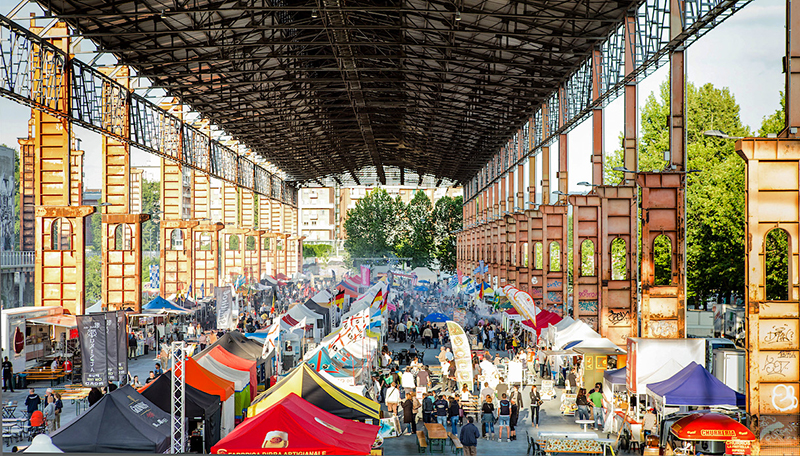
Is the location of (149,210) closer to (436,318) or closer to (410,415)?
(436,318)

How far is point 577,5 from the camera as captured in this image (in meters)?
24.4

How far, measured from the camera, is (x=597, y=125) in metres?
29.4

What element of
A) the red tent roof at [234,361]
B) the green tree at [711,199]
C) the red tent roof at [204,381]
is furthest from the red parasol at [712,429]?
the green tree at [711,199]

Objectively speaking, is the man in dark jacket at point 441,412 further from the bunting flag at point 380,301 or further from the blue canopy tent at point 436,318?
the blue canopy tent at point 436,318

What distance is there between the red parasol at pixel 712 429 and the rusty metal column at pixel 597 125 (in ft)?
57.9

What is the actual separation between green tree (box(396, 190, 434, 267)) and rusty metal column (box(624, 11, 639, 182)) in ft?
212

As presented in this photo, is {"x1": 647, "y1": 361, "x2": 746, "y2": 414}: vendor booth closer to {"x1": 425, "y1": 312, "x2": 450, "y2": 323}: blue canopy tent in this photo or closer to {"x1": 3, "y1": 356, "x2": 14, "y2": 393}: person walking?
{"x1": 425, "y1": 312, "x2": 450, "y2": 323}: blue canopy tent

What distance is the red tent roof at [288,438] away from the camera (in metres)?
10.1

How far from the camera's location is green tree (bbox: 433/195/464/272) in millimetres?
92000

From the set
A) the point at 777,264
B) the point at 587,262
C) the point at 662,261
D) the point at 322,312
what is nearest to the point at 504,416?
the point at 322,312

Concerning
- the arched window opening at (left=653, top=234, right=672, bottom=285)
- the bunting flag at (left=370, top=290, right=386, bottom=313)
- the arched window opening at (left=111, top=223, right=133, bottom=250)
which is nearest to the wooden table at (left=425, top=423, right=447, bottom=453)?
the bunting flag at (left=370, top=290, right=386, bottom=313)

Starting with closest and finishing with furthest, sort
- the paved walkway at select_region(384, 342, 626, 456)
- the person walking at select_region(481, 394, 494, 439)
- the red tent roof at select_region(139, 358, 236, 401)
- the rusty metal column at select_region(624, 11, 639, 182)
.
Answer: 1. the red tent roof at select_region(139, 358, 236, 401)
2. the paved walkway at select_region(384, 342, 626, 456)
3. the person walking at select_region(481, 394, 494, 439)
4. the rusty metal column at select_region(624, 11, 639, 182)

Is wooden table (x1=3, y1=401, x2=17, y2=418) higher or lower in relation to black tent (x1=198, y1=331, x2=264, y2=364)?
lower

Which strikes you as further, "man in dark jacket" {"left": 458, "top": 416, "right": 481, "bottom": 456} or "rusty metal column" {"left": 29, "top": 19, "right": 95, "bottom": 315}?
"rusty metal column" {"left": 29, "top": 19, "right": 95, "bottom": 315}
